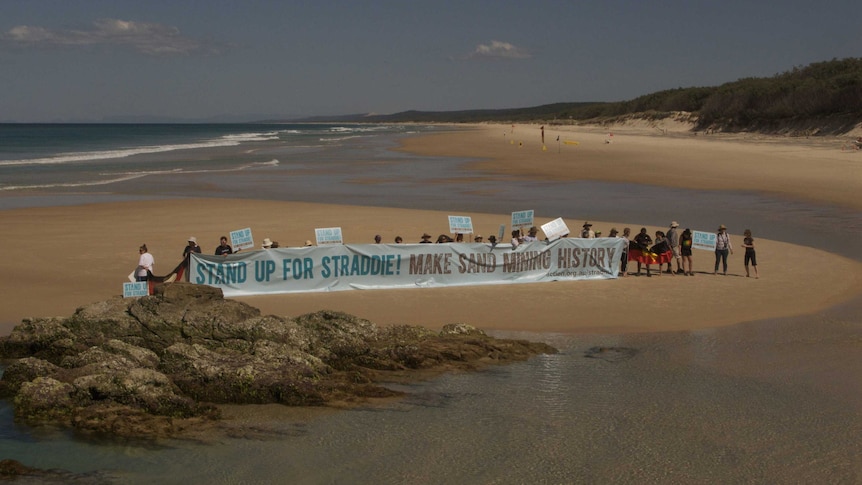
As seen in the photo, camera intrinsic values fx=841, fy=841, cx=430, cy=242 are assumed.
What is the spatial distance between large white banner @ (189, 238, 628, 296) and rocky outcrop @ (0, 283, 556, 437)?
139 inches

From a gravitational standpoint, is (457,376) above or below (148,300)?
below

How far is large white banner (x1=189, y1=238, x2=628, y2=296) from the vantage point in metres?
18.4

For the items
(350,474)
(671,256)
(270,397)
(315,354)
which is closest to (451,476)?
(350,474)

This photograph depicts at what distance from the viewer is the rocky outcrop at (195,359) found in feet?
37.9

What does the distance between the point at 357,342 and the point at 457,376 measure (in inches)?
75.3

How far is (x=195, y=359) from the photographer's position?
1268 centimetres

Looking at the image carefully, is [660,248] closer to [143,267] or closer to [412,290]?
[412,290]

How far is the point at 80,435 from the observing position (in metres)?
11.0

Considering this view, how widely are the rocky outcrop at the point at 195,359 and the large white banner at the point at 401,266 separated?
11.6ft

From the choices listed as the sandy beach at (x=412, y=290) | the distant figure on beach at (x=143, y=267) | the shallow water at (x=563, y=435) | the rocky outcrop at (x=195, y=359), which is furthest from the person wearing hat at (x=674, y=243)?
the distant figure on beach at (x=143, y=267)

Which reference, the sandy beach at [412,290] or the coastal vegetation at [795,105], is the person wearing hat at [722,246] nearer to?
the sandy beach at [412,290]

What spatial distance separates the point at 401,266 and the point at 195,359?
24.6ft

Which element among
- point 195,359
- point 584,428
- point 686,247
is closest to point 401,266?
point 686,247

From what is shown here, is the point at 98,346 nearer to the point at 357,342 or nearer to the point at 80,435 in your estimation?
the point at 80,435
